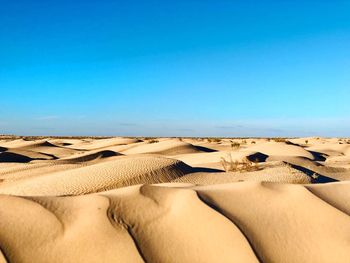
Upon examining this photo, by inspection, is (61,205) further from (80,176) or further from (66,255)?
(80,176)

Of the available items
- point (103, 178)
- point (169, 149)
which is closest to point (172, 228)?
point (103, 178)

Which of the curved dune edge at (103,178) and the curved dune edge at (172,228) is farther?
the curved dune edge at (103,178)

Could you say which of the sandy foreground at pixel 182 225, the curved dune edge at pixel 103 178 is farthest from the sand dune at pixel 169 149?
the sandy foreground at pixel 182 225

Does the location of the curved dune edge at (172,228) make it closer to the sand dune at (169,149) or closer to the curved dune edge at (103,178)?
the curved dune edge at (103,178)

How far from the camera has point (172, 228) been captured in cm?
250

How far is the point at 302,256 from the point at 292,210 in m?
0.61

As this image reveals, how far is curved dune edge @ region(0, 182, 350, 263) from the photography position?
2.19 meters

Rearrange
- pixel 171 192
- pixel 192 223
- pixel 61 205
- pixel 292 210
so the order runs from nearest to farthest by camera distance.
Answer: pixel 192 223 < pixel 61 205 < pixel 292 210 < pixel 171 192

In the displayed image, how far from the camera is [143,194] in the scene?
3.00m

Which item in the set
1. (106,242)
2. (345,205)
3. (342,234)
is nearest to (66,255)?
(106,242)

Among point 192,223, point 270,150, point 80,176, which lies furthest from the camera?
point 270,150

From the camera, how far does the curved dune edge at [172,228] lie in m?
2.19

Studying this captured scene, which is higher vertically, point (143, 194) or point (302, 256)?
point (143, 194)

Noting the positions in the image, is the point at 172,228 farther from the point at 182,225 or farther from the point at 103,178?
the point at 103,178
